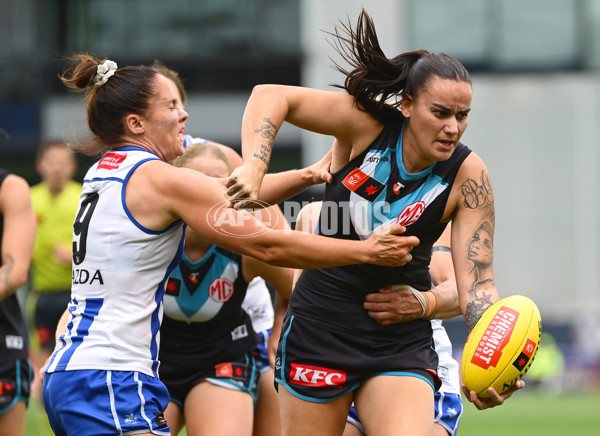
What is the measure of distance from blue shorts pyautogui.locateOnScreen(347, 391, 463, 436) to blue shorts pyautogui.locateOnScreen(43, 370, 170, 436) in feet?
3.91

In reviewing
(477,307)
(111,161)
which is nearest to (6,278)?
(111,161)

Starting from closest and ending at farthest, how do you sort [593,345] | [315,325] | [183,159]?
1. [315,325]
2. [183,159]
3. [593,345]

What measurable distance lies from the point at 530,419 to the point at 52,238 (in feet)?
22.0

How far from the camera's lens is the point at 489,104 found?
20734 mm

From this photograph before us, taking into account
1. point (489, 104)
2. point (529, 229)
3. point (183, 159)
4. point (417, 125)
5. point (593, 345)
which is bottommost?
point (593, 345)

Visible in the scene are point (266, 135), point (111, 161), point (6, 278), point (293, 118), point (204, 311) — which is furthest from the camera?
point (6, 278)

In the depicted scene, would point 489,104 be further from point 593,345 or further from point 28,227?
point 28,227

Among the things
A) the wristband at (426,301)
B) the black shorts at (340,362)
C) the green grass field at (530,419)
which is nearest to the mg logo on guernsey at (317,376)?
the black shorts at (340,362)

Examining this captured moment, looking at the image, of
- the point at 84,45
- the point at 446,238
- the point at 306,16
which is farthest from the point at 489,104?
the point at 446,238

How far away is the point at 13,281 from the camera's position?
16.9ft

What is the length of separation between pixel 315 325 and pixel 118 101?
4.31 feet

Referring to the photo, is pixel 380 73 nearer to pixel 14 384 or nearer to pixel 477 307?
pixel 477 307

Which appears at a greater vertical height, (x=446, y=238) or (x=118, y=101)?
(x=118, y=101)

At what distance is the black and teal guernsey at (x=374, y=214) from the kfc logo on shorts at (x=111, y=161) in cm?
98
